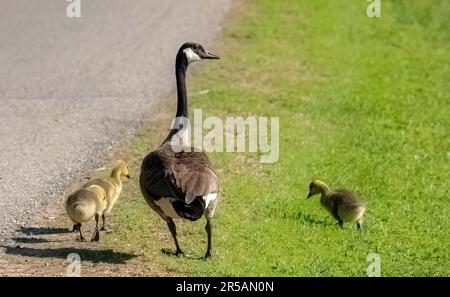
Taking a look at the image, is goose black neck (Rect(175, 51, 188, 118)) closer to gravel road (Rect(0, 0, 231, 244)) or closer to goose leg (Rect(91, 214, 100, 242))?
goose leg (Rect(91, 214, 100, 242))

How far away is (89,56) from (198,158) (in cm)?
792

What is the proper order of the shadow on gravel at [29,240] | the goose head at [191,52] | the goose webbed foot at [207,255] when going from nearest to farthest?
the goose webbed foot at [207,255], the shadow on gravel at [29,240], the goose head at [191,52]

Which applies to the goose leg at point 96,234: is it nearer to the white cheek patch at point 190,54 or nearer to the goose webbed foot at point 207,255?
the goose webbed foot at point 207,255

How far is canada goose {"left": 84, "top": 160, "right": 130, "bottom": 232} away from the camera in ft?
32.3

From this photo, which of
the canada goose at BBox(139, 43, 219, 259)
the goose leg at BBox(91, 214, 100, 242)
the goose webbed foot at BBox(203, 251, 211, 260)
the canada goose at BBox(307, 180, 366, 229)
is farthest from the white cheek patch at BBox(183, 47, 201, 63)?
the goose webbed foot at BBox(203, 251, 211, 260)

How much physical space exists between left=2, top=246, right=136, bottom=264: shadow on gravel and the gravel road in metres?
0.30

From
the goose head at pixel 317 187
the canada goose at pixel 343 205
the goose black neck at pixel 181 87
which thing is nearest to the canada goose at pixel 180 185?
the goose black neck at pixel 181 87

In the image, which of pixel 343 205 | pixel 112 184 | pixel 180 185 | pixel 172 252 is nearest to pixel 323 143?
pixel 343 205

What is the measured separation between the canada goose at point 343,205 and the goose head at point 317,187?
18mm

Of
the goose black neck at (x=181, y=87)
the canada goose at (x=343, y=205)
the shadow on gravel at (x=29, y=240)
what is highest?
the goose black neck at (x=181, y=87)

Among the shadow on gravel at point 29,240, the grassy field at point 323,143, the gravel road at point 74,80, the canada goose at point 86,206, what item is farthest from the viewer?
the gravel road at point 74,80

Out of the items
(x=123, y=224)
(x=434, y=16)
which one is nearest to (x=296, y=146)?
(x=123, y=224)

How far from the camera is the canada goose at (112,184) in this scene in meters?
9.86

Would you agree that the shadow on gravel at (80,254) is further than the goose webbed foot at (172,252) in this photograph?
No
